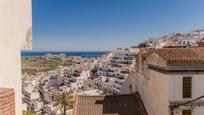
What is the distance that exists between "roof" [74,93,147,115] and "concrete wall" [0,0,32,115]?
481 inches

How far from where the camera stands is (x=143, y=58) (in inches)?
704

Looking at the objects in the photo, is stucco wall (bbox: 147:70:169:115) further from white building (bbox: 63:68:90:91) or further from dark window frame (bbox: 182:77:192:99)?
white building (bbox: 63:68:90:91)

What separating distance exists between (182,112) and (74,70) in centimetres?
10330

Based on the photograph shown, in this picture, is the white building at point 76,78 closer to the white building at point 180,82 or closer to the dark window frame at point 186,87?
the white building at point 180,82

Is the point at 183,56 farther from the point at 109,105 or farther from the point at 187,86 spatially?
the point at 109,105

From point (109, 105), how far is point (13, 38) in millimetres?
13737

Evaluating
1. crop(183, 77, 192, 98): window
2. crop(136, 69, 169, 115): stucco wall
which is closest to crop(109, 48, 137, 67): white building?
crop(136, 69, 169, 115): stucco wall

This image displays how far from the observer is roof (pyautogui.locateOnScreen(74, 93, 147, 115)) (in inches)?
634

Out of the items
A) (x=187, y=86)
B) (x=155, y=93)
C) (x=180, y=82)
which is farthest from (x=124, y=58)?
(x=180, y=82)

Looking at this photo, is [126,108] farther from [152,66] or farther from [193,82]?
[193,82]

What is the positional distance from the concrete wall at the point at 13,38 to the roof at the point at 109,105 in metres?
12.2

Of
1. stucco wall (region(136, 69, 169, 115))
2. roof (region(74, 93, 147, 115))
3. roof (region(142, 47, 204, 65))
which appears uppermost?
roof (region(142, 47, 204, 65))

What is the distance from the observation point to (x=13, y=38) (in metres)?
3.93

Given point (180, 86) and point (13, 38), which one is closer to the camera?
→ point (13, 38)
